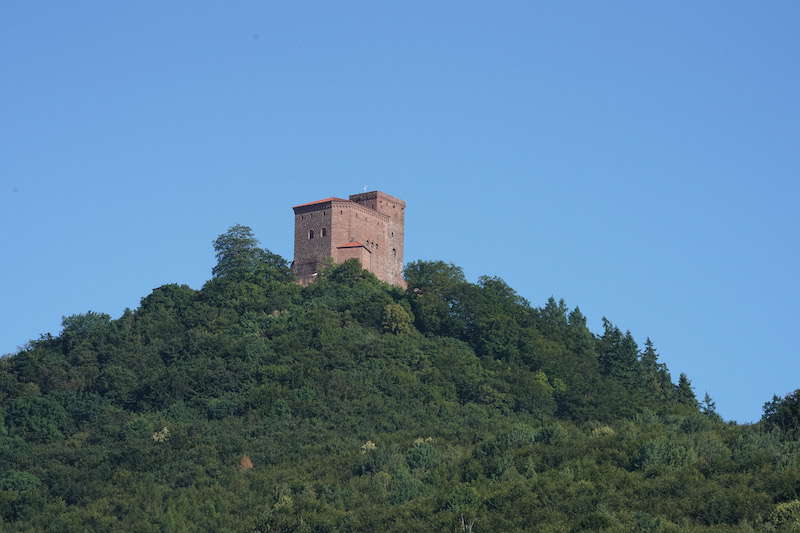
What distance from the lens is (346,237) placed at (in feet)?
299

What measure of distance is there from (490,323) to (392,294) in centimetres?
672

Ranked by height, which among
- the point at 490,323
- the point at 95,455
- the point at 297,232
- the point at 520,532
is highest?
the point at 297,232

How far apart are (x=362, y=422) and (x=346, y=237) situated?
20482mm

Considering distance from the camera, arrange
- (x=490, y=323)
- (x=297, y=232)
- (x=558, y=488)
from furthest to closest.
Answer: (x=297, y=232) < (x=490, y=323) < (x=558, y=488)

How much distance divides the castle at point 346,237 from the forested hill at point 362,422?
4.28 ft

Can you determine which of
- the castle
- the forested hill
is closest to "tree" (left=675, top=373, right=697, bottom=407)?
the forested hill

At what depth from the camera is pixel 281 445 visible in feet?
228

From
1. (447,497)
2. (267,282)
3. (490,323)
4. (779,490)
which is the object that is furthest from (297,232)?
(779,490)

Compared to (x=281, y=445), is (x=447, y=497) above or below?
below

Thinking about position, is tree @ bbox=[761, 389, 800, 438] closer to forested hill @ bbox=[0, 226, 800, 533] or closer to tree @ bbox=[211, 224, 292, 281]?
forested hill @ bbox=[0, 226, 800, 533]

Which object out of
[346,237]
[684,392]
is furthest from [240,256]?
[684,392]

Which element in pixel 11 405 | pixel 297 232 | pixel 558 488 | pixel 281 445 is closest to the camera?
pixel 558 488

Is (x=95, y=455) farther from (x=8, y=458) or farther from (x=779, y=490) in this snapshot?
(x=779, y=490)

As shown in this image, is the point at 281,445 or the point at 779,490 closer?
the point at 779,490
